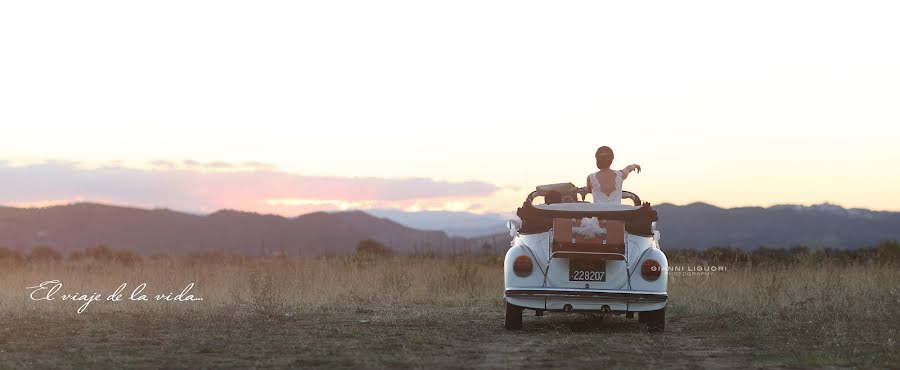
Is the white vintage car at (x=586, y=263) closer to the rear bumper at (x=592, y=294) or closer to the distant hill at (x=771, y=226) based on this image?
the rear bumper at (x=592, y=294)

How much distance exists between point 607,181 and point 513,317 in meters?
2.30

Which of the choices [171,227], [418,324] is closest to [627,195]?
[418,324]

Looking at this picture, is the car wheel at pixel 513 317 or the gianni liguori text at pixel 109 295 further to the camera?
the gianni liguori text at pixel 109 295

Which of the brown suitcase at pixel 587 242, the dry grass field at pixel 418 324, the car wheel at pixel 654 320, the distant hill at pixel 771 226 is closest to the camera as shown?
the dry grass field at pixel 418 324

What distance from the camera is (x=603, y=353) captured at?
1198 centimetres

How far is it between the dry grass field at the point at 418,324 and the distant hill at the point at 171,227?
81943mm

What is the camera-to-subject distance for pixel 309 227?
120 metres

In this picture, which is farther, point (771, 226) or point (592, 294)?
point (771, 226)

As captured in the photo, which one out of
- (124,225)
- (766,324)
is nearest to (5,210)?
(124,225)

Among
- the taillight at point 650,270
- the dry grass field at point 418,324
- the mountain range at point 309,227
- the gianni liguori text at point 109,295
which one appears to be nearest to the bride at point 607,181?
the taillight at point 650,270

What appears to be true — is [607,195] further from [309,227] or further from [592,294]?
[309,227]

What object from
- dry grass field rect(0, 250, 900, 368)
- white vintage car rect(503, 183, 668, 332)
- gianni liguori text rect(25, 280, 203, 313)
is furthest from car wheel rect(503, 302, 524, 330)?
gianni liguori text rect(25, 280, 203, 313)

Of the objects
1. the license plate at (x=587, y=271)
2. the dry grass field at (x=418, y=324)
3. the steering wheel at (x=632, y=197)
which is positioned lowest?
the dry grass field at (x=418, y=324)

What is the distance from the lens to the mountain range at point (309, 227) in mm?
95562
